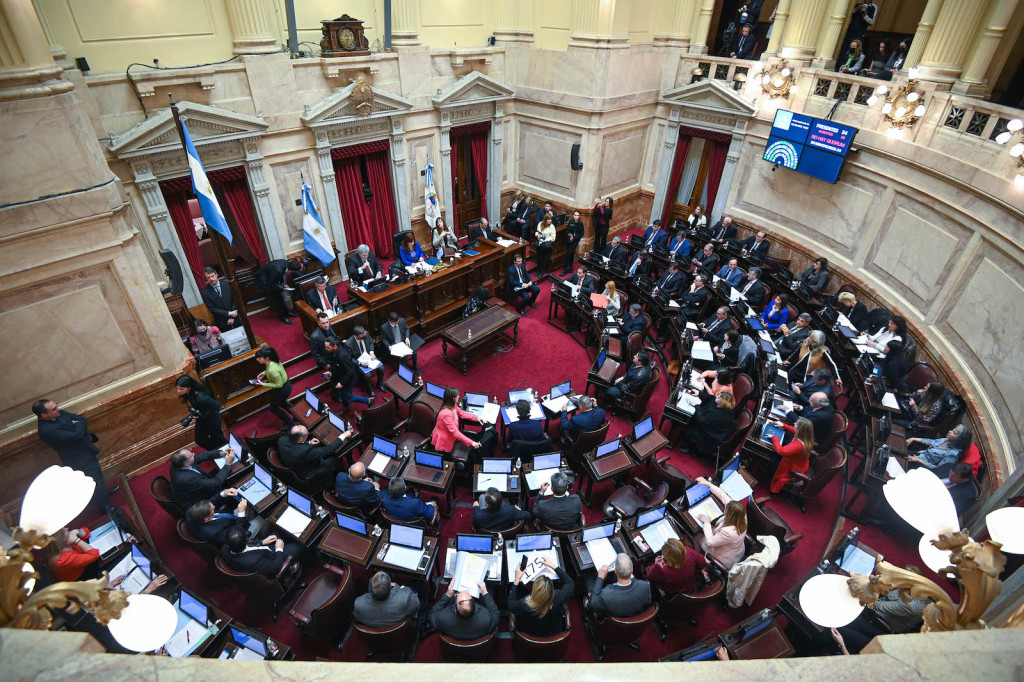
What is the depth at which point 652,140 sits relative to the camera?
13.7 metres

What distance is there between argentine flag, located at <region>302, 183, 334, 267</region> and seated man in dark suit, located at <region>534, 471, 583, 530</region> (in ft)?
21.6

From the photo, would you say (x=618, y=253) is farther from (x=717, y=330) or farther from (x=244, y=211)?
(x=244, y=211)

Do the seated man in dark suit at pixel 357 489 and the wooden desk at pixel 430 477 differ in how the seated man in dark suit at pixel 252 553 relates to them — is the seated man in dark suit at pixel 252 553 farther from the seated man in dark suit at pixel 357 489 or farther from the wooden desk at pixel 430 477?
the wooden desk at pixel 430 477

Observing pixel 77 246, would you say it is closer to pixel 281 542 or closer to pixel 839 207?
pixel 281 542

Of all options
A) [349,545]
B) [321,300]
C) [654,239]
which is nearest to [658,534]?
[349,545]

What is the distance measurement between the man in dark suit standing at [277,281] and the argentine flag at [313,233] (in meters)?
0.52

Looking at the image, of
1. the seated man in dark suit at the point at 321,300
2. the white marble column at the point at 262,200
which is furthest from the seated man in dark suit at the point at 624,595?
the white marble column at the point at 262,200

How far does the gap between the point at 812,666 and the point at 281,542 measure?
4.95 m

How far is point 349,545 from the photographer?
16.5 feet

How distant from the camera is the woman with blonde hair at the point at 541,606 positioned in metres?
4.07

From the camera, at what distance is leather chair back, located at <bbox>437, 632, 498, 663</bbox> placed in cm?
415

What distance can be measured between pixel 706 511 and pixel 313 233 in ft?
27.3

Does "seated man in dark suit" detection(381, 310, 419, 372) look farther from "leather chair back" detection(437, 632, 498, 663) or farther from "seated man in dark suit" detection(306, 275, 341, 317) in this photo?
"leather chair back" detection(437, 632, 498, 663)

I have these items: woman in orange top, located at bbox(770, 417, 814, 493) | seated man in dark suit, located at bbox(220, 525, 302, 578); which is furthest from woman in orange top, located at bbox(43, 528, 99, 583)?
woman in orange top, located at bbox(770, 417, 814, 493)
